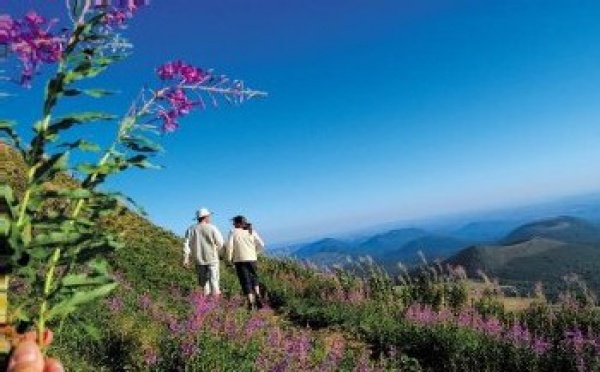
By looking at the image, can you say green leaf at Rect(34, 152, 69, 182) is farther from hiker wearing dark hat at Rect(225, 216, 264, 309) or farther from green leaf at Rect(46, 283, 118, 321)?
hiker wearing dark hat at Rect(225, 216, 264, 309)

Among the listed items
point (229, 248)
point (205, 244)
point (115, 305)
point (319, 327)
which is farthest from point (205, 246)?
point (115, 305)

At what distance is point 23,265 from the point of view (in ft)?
12.3

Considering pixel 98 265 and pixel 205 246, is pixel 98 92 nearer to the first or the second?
pixel 98 265

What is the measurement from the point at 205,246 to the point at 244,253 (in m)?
1.35

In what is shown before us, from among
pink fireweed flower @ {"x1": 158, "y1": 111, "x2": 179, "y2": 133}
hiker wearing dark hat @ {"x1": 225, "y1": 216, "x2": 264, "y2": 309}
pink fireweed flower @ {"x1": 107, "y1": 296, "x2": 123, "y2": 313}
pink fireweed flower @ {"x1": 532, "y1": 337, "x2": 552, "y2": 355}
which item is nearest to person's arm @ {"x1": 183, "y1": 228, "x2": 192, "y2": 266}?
hiker wearing dark hat @ {"x1": 225, "y1": 216, "x2": 264, "y2": 309}

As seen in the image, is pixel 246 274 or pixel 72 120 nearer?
pixel 72 120

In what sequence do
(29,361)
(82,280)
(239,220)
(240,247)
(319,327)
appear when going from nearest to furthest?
(29,361) → (82,280) → (319,327) → (240,247) → (239,220)

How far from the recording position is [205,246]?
731 inches

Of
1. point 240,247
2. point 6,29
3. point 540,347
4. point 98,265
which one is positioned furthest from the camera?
point 240,247

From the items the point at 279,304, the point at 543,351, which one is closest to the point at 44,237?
the point at 543,351

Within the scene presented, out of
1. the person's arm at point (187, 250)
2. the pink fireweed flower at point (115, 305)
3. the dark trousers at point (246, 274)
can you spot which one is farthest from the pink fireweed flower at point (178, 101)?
the dark trousers at point (246, 274)

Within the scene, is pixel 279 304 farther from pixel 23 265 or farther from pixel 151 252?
pixel 23 265

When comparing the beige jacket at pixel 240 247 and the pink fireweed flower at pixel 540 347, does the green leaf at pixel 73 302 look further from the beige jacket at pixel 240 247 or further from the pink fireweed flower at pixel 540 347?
the beige jacket at pixel 240 247

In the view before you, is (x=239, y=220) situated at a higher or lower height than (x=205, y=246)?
higher
